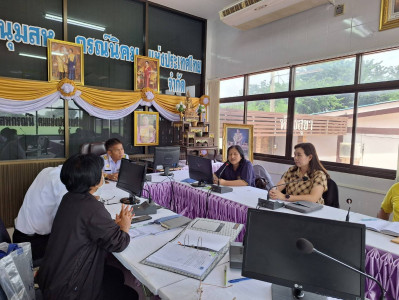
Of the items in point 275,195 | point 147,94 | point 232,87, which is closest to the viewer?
point 275,195

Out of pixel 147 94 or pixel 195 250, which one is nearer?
pixel 195 250

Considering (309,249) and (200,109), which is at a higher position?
(200,109)

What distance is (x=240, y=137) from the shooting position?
5.16 meters

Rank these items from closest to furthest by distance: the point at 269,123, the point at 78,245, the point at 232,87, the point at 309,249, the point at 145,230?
the point at 309,249, the point at 78,245, the point at 145,230, the point at 269,123, the point at 232,87

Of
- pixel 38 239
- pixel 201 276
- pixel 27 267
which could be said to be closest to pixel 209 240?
pixel 201 276

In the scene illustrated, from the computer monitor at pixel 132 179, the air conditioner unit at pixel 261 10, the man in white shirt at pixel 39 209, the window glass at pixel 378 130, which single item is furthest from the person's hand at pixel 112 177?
the window glass at pixel 378 130

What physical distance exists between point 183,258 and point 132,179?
1054 millimetres

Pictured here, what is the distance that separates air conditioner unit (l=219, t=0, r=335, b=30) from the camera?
13.1ft

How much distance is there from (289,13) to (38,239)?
4.62 m

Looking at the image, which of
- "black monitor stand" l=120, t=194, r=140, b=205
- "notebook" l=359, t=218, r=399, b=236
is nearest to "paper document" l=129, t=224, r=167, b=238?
"black monitor stand" l=120, t=194, r=140, b=205

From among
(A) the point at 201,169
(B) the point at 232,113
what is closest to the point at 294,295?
(A) the point at 201,169

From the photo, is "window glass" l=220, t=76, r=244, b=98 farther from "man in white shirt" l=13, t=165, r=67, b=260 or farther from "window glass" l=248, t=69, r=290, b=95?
"man in white shirt" l=13, t=165, r=67, b=260

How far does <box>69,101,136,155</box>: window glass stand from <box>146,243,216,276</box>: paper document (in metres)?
3.53

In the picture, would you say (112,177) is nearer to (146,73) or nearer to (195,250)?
(195,250)
